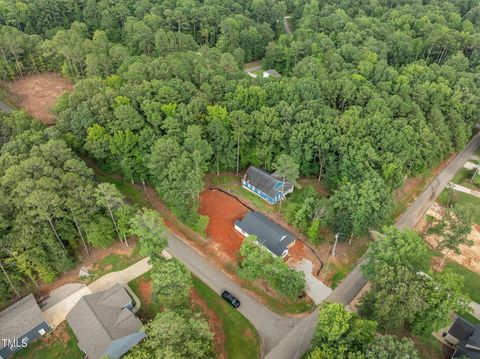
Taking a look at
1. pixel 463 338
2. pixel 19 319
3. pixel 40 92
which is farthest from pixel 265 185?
pixel 40 92

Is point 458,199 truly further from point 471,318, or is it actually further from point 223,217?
point 223,217

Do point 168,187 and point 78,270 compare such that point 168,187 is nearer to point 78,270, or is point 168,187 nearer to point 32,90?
point 78,270

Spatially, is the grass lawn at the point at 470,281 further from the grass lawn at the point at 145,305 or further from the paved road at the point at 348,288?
the grass lawn at the point at 145,305

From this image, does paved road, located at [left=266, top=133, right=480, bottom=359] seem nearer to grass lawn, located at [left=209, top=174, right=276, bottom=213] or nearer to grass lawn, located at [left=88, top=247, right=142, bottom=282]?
grass lawn, located at [left=209, top=174, right=276, bottom=213]

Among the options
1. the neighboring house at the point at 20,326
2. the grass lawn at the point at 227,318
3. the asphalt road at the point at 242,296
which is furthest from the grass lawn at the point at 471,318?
the neighboring house at the point at 20,326

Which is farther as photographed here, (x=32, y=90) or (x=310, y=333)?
(x=32, y=90)

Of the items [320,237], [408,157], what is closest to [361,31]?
[408,157]

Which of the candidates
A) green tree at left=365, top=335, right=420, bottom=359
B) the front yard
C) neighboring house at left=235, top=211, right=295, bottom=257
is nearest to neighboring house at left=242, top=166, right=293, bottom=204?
neighboring house at left=235, top=211, right=295, bottom=257
